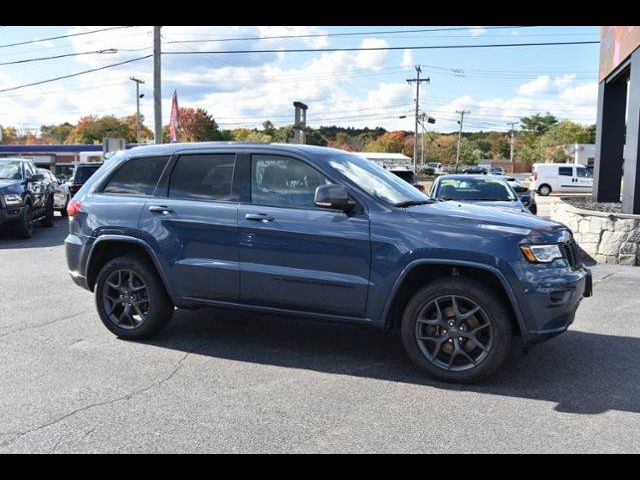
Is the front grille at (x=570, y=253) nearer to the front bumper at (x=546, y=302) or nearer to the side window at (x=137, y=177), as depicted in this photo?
the front bumper at (x=546, y=302)

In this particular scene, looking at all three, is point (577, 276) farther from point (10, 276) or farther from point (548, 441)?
point (10, 276)

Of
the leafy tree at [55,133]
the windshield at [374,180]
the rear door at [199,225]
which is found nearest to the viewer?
the windshield at [374,180]

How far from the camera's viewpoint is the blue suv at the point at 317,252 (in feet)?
15.0

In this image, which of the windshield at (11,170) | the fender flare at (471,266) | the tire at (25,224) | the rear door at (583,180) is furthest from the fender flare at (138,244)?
the rear door at (583,180)

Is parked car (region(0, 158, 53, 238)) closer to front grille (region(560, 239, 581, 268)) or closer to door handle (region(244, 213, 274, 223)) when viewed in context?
door handle (region(244, 213, 274, 223))

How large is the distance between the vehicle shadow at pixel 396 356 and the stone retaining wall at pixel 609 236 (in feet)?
16.2

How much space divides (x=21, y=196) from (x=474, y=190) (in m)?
9.62

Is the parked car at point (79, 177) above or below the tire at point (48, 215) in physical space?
above

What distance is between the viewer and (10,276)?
29.8 feet

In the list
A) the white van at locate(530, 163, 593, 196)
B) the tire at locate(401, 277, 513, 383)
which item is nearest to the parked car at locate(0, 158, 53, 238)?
the tire at locate(401, 277, 513, 383)

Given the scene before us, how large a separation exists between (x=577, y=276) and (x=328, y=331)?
244cm
